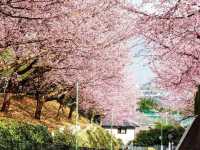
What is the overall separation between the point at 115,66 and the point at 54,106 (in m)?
15.1

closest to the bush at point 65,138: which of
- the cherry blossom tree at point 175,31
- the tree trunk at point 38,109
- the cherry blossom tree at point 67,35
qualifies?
the tree trunk at point 38,109

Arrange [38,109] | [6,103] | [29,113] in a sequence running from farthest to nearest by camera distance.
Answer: [29,113]
[38,109]
[6,103]

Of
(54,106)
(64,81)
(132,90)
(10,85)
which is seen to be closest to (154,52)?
(10,85)

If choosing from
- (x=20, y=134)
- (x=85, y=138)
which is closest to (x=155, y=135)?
(x=85, y=138)

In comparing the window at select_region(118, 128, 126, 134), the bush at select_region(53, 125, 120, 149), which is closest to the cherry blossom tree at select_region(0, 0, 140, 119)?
the bush at select_region(53, 125, 120, 149)

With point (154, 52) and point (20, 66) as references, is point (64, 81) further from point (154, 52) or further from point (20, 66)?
point (154, 52)

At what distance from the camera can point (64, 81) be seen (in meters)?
26.2

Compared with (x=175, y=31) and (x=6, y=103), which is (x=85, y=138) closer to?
(x=6, y=103)

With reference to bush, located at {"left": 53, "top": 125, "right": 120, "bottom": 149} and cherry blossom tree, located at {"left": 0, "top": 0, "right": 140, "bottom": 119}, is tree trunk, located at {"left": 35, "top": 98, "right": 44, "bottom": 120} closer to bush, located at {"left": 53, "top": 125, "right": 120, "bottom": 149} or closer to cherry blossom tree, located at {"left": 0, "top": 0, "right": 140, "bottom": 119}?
cherry blossom tree, located at {"left": 0, "top": 0, "right": 140, "bottom": 119}

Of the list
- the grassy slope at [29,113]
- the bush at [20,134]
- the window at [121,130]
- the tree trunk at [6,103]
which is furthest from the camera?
the window at [121,130]

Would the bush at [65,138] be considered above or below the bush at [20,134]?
below

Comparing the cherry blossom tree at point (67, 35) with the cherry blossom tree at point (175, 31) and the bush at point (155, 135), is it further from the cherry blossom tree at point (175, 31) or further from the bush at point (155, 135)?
the bush at point (155, 135)

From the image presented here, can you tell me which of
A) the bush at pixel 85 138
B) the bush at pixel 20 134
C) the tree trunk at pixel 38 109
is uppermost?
the tree trunk at pixel 38 109

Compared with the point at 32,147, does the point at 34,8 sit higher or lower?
higher
